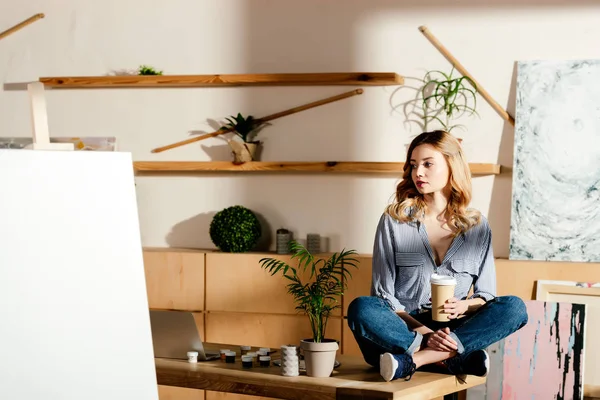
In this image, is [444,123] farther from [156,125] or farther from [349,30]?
[156,125]

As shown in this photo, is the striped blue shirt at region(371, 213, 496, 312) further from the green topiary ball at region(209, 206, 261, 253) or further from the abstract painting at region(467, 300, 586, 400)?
the green topiary ball at region(209, 206, 261, 253)

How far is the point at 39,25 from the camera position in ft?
15.8

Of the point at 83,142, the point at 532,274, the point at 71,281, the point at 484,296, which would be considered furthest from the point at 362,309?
the point at 83,142

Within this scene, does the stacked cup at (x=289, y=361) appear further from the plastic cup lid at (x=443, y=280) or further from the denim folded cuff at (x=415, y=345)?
the plastic cup lid at (x=443, y=280)

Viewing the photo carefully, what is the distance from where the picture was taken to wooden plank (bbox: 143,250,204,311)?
170 inches

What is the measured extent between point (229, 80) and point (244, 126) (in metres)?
0.27

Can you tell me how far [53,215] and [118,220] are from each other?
0.33 feet

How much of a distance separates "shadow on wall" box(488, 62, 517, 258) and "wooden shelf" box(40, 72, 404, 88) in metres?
0.60

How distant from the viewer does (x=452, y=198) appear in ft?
11.0

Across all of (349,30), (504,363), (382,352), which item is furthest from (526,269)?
(349,30)

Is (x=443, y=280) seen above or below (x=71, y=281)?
below

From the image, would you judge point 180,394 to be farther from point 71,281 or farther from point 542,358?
Answer: point 71,281

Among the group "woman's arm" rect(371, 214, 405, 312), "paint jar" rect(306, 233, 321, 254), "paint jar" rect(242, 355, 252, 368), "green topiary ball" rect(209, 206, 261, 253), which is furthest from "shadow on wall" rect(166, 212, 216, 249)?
"paint jar" rect(242, 355, 252, 368)

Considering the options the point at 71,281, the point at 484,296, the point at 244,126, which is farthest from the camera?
the point at 244,126
